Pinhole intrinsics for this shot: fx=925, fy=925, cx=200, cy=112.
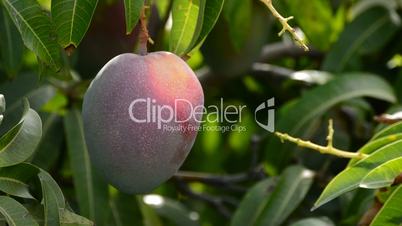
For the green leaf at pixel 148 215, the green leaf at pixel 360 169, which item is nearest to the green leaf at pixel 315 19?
the green leaf at pixel 148 215

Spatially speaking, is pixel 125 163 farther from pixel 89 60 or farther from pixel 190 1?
pixel 89 60

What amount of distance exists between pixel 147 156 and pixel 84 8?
0.48 ft

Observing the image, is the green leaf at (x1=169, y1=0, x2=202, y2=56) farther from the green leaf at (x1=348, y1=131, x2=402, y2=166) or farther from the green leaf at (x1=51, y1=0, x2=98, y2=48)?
the green leaf at (x1=348, y1=131, x2=402, y2=166)

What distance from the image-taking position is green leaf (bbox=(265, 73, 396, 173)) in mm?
1318

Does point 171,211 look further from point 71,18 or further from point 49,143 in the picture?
point 71,18

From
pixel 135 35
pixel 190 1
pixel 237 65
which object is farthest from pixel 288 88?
pixel 190 1

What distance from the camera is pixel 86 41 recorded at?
4.85 feet

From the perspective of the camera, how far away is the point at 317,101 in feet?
4.34

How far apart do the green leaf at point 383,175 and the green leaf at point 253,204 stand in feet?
1.07

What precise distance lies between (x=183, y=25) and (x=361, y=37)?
669 mm

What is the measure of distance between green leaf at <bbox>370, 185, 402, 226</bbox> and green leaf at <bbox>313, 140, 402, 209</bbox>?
0.11 ft

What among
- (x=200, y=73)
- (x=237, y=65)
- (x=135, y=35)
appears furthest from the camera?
(x=200, y=73)

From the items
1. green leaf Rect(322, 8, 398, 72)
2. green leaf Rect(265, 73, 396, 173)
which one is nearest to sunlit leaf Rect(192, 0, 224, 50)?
green leaf Rect(265, 73, 396, 173)

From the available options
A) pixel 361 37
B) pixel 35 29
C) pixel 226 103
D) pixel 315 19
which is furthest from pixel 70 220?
pixel 226 103
